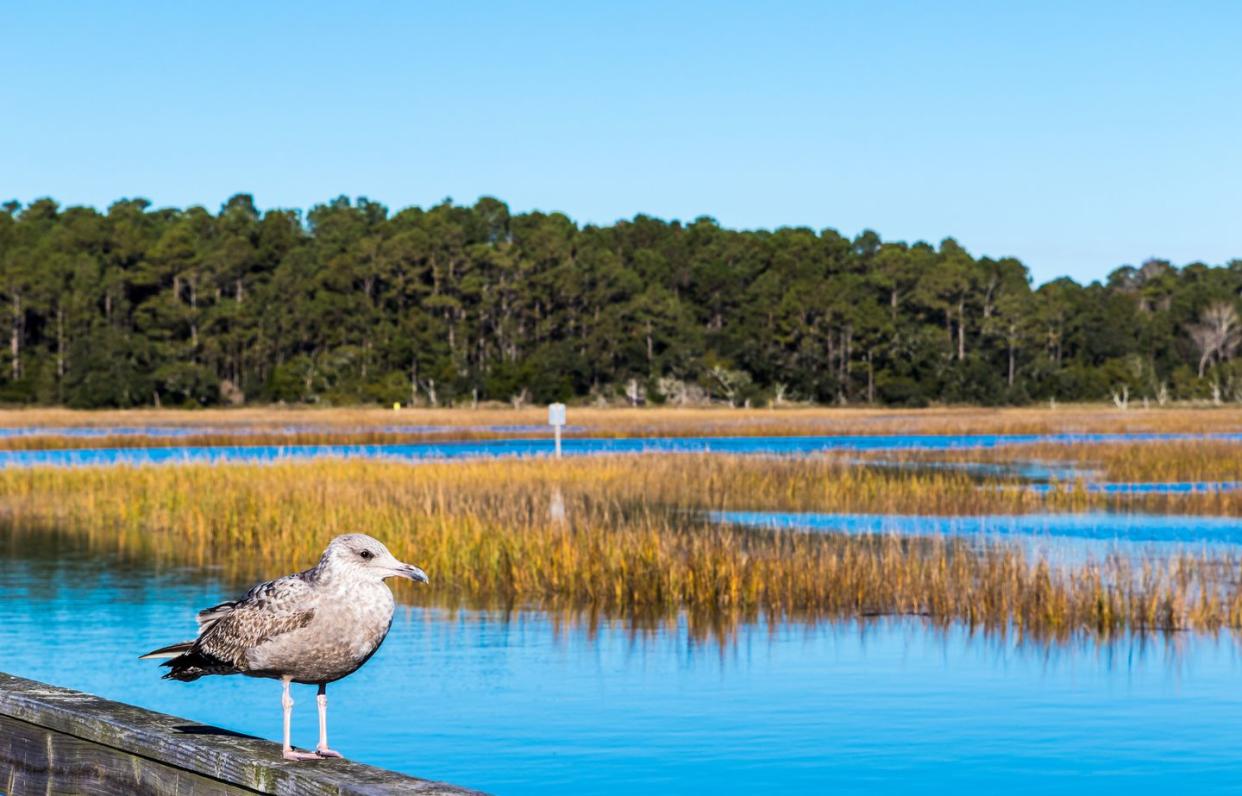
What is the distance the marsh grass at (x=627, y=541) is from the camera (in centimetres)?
1883

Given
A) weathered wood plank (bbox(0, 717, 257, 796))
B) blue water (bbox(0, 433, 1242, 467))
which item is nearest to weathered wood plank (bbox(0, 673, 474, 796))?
weathered wood plank (bbox(0, 717, 257, 796))

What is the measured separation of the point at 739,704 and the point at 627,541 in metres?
7.01

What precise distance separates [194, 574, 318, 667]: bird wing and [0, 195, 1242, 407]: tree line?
313 ft

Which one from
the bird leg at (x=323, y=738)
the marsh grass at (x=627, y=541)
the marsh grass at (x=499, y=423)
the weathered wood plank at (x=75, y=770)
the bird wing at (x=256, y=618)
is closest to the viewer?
the weathered wood plank at (x=75, y=770)

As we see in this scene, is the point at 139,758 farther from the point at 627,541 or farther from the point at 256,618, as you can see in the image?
the point at 627,541

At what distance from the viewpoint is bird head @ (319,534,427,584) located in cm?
599

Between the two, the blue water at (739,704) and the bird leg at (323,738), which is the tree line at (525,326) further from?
the bird leg at (323,738)

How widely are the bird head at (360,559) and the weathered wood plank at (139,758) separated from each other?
0.76m

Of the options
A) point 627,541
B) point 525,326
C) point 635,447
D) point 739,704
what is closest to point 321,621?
point 739,704

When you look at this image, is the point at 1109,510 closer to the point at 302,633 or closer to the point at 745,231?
the point at 302,633

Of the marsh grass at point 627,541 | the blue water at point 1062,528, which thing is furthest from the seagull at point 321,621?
the blue water at point 1062,528

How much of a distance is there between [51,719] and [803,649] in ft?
39.8

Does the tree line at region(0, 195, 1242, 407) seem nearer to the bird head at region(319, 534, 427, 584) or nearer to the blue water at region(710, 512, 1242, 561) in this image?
the blue water at region(710, 512, 1242, 561)

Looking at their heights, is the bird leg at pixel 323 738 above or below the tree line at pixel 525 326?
below
